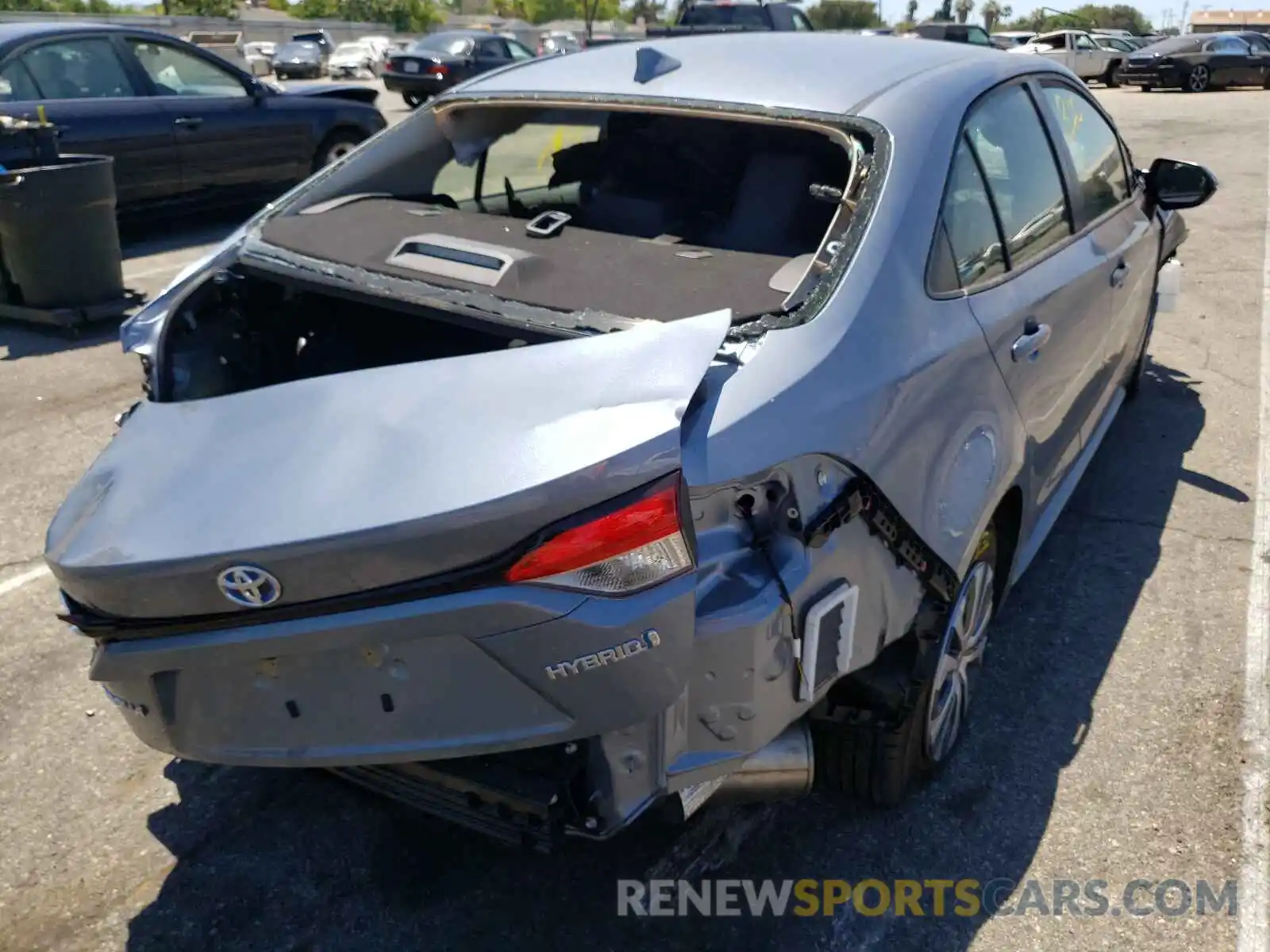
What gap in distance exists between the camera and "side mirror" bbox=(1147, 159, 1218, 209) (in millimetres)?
4375

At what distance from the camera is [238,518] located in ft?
6.25

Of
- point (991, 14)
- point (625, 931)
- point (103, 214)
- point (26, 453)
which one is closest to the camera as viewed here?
point (625, 931)

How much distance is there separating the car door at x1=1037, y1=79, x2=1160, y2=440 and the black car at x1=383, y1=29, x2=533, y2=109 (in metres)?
18.5

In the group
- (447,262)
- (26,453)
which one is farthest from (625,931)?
(26,453)

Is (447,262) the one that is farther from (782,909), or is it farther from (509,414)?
(782,909)

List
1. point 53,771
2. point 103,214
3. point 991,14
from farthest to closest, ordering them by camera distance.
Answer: point 991,14 → point 103,214 → point 53,771

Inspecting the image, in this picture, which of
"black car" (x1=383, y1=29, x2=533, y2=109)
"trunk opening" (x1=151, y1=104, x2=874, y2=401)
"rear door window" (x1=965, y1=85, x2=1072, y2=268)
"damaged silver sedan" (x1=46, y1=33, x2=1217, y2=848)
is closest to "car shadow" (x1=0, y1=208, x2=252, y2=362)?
"trunk opening" (x1=151, y1=104, x2=874, y2=401)

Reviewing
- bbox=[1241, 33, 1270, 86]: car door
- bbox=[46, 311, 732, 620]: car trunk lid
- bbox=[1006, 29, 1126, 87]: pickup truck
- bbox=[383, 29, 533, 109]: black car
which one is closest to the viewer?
bbox=[46, 311, 732, 620]: car trunk lid

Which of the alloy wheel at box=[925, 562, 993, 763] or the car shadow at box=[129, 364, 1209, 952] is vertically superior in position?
the alloy wheel at box=[925, 562, 993, 763]

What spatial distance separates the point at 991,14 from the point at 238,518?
382 feet

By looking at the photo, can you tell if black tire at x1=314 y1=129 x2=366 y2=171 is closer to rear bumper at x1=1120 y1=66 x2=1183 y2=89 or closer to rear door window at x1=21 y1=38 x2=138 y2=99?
rear door window at x1=21 y1=38 x2=138 y2=99

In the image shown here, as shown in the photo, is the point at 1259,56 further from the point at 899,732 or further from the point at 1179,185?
the point at 899,732

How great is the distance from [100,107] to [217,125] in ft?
3.17

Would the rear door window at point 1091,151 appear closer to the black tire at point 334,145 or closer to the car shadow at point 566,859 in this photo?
the car shadow at point 566,859
